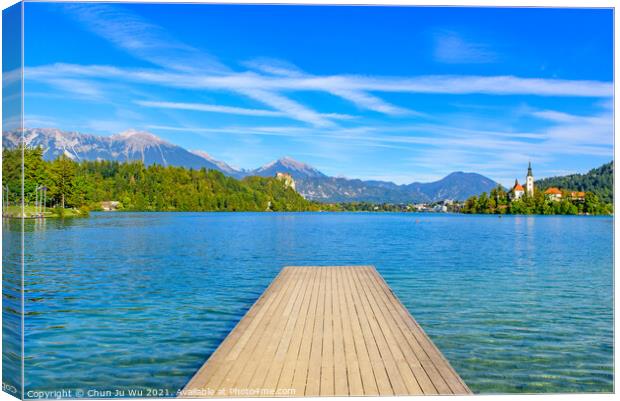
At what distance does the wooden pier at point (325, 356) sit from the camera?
18.9 feet

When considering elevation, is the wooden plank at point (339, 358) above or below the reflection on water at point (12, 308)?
below

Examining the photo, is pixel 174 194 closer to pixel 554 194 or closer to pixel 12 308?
pixel 554 194

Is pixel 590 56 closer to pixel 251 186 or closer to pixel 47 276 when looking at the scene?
pixel 47 276

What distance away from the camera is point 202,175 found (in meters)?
179

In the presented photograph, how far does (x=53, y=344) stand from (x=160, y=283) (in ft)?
28.0

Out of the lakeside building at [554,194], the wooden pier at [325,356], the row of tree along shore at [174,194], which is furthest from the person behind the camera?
the lakeside building at [554,194]

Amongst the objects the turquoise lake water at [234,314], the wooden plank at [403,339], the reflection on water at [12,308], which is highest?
the reflection on water at [12,308]

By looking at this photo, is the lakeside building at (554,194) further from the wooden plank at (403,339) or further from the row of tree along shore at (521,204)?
the wooden plank at (403,339)

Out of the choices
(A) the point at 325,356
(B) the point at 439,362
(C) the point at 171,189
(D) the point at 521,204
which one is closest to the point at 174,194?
(C) the point at 171,189

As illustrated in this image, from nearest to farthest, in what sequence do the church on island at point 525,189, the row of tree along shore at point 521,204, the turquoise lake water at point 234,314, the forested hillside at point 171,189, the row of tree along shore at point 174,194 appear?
the turquoise lake water at point 234,314 < the row of tree along shore at point 174,194 < the row of tree along shore at point 521,204 < the forested hillside at point 171,189 < the church on island at point 525,189

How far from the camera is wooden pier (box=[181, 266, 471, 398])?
577 cm

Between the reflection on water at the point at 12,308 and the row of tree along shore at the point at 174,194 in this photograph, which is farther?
the row of tree along shore at the point at 174,194

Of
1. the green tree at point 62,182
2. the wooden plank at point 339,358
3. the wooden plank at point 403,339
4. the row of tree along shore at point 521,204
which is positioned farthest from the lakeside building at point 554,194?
the wooden plank at point 339,358

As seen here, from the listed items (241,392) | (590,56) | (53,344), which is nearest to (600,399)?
(241,392)
